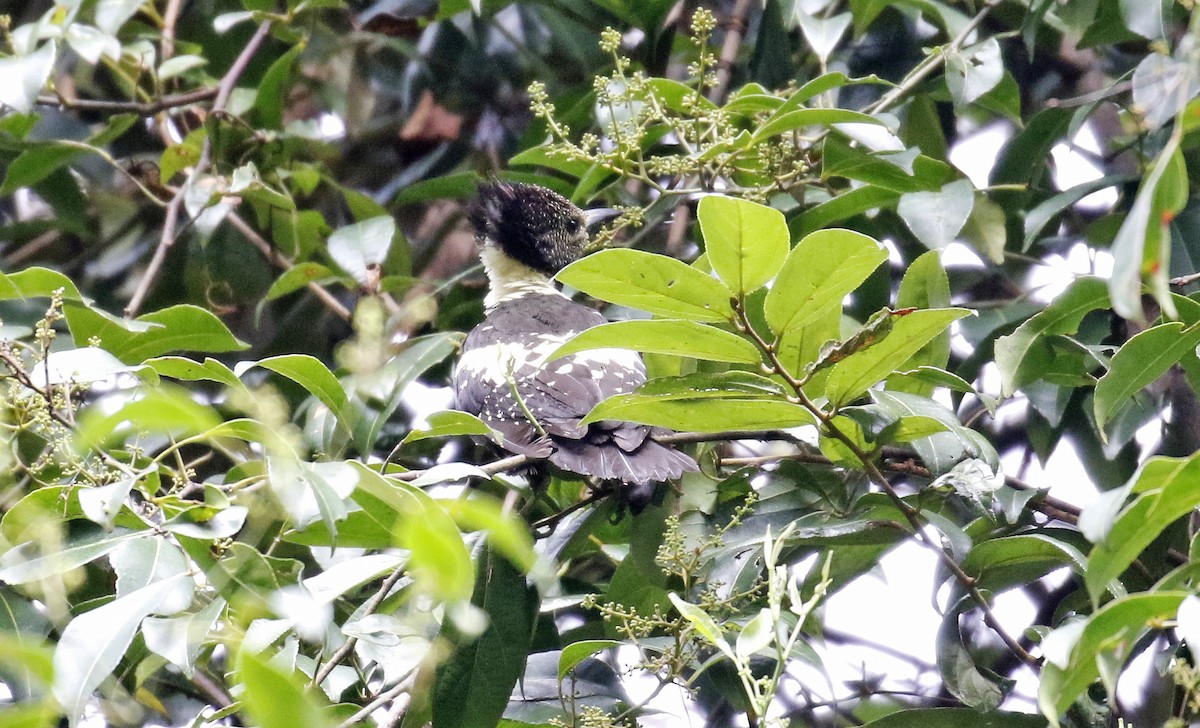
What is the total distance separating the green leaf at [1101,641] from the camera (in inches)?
45.7

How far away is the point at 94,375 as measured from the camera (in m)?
1.83

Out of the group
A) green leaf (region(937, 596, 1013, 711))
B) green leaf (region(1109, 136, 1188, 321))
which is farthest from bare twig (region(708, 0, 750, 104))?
green leaf (region(1109, 136, 1188, 321))

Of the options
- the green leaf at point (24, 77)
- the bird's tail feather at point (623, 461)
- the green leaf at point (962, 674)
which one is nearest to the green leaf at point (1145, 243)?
the green leaf at point (962, 674)

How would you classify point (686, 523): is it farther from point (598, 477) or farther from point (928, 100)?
point (928, 100)

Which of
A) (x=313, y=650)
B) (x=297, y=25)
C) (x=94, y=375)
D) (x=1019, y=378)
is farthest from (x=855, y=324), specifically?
(x=297, y=25)

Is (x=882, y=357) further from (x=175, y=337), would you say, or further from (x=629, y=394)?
(x=175, y=337)

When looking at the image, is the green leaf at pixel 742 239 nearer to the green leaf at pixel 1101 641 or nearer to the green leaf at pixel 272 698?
the green leaf at pixel 1101 641

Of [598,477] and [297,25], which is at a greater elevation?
[297,25]

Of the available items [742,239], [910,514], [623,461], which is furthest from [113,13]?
[910,514]

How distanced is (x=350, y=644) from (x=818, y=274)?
38.5 inches

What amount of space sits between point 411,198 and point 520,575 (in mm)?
1524

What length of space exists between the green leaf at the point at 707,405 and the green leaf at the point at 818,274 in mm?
149

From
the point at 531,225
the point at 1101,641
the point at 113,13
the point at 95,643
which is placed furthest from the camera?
the point at 531,225

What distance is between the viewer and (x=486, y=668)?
206 cm
